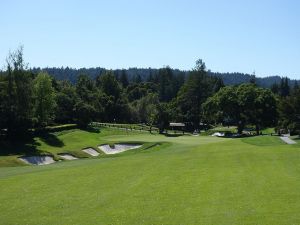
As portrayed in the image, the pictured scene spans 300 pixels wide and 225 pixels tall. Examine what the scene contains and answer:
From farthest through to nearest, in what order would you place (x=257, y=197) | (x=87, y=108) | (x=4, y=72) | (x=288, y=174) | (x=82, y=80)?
(x=82, y=80), (x=87, y=108), (x=4, y=72), (x=288, y=174), (x=257, y=197)

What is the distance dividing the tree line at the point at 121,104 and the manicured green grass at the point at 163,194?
42.4 meters

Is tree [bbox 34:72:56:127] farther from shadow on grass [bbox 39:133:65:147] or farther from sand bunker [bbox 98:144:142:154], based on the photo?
sand bunker [bbox 98:144:142:154]

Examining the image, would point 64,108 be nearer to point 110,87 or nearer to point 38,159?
point 38,159

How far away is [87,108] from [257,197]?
293ft

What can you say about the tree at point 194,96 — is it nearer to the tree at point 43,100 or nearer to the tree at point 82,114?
the tree at point 82,114

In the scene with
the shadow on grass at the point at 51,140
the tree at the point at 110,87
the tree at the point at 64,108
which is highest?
the tree at the point at 110,87

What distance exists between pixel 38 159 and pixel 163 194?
4099 cm

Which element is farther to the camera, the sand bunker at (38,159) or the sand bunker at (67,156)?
the sand bunker at (67,156)

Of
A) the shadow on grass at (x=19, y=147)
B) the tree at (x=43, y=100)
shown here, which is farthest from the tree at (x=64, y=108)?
the shadow on grass at (x=19, y=147)

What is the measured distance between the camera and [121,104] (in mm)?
159625

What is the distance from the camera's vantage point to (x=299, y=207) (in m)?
19.6

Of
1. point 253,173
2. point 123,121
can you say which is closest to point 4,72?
point 253,173

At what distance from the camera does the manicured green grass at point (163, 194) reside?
19.0 m

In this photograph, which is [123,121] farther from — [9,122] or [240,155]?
[240,155]
